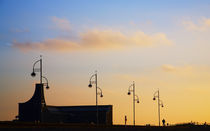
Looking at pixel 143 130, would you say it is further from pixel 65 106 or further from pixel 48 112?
pixel 65 106

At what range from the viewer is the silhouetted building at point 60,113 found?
516ft

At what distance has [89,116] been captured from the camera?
572 ft

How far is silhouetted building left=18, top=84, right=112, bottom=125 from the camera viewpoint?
15738 cm

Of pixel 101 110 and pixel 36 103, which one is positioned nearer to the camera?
pixel 36 103

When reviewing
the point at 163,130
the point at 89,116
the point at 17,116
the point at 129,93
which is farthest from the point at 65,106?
the point at 163,130

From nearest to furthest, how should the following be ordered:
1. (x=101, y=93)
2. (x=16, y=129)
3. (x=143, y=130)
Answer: (x=16, y=129), (x=143, y=130), (x=101, y=93)

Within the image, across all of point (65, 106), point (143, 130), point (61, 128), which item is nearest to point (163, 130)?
point (143, 130)

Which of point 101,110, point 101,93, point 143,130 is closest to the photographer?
point 143,130

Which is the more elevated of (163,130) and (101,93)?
(101,93)

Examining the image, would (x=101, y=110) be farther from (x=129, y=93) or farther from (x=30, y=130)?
(x=30, y=130)

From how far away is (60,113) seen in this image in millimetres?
170000

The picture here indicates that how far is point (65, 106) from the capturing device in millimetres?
190250

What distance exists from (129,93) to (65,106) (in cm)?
9094

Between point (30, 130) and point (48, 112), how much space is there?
114 metres
